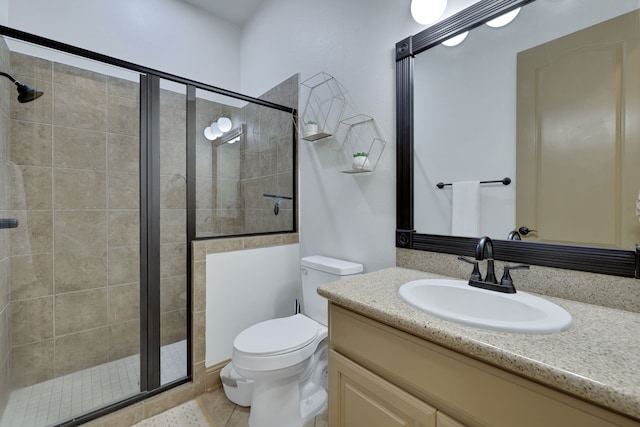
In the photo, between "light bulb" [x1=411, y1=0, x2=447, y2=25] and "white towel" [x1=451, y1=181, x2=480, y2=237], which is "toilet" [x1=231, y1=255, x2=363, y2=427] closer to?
"white towel" [x1=451, y1=181, x2=480, y2=237]

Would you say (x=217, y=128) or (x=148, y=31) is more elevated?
(x=148, y=31)

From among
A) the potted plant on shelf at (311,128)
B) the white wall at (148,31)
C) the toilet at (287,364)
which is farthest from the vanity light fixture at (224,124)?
the toilet at (287,364)

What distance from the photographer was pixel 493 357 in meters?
0.59

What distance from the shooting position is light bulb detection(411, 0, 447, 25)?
125cm

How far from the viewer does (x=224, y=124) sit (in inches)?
80.7

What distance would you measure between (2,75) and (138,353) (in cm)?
164

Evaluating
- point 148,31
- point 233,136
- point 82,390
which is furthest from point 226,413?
point 148,31

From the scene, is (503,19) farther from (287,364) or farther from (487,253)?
(287,364)

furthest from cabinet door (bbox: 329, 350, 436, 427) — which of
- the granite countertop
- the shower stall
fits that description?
the shower stall

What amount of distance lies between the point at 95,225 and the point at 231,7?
2216 mm

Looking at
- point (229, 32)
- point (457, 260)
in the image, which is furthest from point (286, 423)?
point (229, 32)

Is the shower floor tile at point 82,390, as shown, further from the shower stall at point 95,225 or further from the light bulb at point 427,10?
the light bulb at point 427,10

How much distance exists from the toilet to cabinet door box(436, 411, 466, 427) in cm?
74

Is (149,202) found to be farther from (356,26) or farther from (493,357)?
(493,357)
